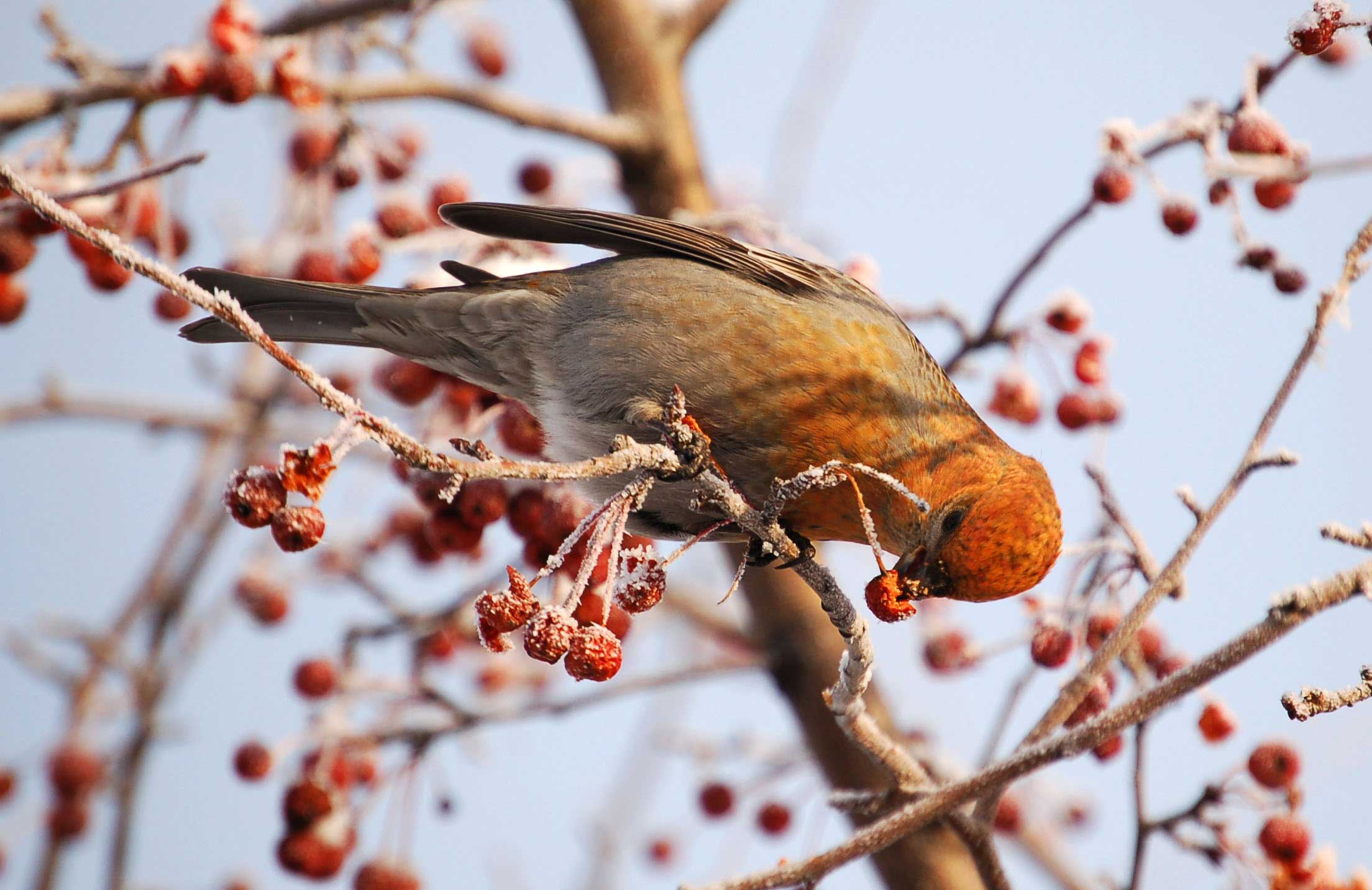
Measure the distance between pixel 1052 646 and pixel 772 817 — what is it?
1721 mm

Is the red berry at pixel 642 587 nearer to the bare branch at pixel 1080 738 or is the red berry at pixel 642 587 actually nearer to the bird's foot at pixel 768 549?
the bird's foot at pixel 768 549

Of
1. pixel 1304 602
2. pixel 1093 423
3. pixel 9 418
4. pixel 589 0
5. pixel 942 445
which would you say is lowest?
pixel 1304 602

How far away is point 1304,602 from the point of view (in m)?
1.73

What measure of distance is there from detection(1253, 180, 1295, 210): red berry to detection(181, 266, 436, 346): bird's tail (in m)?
2.22

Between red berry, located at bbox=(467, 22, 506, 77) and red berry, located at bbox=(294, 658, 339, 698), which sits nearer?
red berry, located at bbox=(294, 658, 339, 698)

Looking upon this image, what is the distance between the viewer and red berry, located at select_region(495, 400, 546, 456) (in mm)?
3295

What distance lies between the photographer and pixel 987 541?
260 cm

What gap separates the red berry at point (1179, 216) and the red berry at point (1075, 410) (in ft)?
2.07

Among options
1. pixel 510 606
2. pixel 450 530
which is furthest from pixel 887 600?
pixel 450 530

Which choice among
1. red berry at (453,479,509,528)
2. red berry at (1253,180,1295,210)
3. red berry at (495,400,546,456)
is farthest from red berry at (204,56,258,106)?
red berry at (1253,180,1295,210)

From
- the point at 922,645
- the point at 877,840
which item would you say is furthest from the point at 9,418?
the point at 877,840

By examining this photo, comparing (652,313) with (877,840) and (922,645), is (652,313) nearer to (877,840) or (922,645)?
(877,840)

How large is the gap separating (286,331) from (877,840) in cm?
212

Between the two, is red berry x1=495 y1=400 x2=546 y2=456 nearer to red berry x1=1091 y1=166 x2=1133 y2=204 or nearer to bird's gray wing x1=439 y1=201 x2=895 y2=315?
bird's gray wing x1=439 y1=201 x2=895 y2=315
